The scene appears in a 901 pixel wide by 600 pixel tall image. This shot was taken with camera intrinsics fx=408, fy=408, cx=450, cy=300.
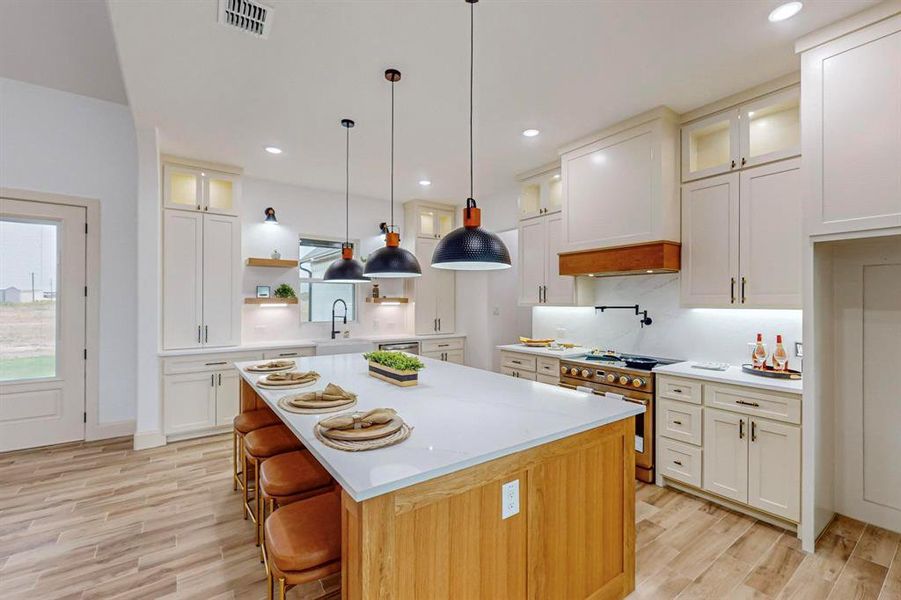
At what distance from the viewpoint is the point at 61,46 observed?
10.9ft

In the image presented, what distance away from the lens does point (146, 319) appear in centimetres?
391

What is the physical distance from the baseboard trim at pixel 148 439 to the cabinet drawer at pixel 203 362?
58cm

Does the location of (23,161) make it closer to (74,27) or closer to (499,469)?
(74,27)

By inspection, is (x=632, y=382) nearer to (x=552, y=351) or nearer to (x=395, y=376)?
(x=552, y=351)

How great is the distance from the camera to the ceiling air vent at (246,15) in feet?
6.89

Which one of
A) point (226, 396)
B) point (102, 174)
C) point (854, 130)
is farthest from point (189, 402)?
point (854, 130)

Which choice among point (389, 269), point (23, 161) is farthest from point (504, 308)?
point (23, 161)

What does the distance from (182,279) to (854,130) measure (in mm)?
5484

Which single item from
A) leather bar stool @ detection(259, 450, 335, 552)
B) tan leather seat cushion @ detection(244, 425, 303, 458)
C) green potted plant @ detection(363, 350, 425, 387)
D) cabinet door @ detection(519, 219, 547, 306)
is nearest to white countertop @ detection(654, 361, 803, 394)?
cabinet door @ detection(519, 219, 547, 306)

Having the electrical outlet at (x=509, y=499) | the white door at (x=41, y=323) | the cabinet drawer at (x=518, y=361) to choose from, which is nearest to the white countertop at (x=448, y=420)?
the electrical outlet at (x=509, y=499)

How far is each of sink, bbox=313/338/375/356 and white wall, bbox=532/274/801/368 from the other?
2279 mm

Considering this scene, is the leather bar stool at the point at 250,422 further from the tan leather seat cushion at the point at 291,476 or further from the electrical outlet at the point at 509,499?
the electrical outlet at the point at 509,499

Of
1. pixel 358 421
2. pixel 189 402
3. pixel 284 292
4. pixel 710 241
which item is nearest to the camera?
pixel 358 421

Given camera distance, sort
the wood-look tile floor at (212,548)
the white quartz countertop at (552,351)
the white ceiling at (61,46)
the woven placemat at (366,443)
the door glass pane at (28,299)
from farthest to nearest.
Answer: the white quartz countertop at (552,351) → the door glass pane at (28,299) → the white ceiling at (61,46) → the wood-look tile floor at (212,548) → the woven placemat at (366,443)
